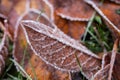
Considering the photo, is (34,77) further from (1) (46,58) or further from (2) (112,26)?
(2) (112,26)

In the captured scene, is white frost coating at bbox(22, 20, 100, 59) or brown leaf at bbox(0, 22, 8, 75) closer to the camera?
white frost coating at bbox(22, 20, 100, 59)

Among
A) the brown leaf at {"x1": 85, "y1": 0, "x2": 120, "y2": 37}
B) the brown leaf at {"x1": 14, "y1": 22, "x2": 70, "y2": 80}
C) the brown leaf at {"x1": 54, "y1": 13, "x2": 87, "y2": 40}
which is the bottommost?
the brown leaf at {"x1": 14, "y1": 22, "x2": 70, "y2": 80}

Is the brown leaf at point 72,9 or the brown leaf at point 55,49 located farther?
the brown leaf at point 72,9

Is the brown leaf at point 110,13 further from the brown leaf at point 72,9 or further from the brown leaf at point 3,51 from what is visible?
the brown leaf at point 3,51

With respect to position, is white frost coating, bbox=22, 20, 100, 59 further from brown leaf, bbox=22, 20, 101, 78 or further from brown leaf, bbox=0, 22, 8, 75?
brown leaf, bbox=0, 22, 8, 75

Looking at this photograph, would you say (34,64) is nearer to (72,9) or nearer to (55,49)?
(55,49)

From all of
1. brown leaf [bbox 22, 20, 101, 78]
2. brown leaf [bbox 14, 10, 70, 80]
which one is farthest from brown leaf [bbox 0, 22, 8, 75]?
brown leaf [bbox 22, 20, 101, 78]

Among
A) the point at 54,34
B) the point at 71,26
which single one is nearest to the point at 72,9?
the point at 71,26

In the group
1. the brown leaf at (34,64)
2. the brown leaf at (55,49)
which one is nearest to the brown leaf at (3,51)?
the brown leaf at (34,64)
